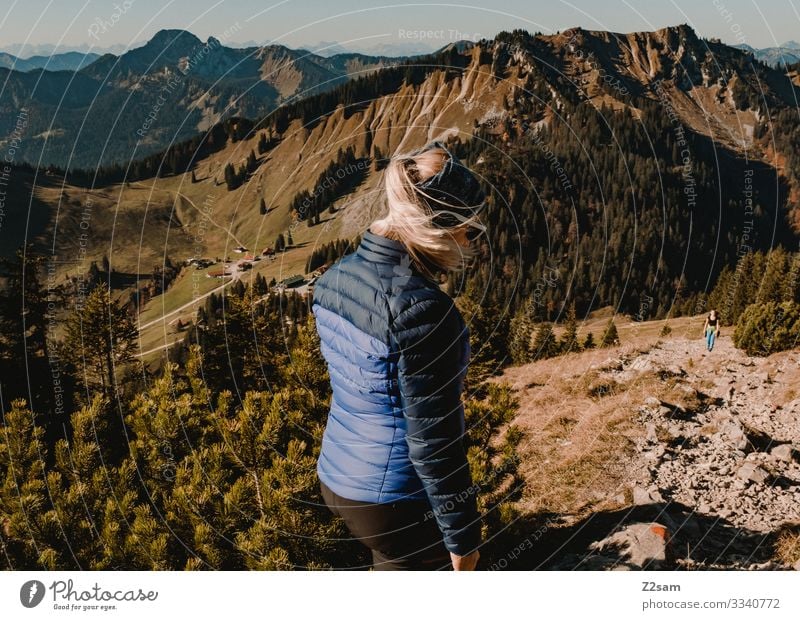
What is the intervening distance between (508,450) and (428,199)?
4739 mm

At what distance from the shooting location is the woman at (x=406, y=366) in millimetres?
3100

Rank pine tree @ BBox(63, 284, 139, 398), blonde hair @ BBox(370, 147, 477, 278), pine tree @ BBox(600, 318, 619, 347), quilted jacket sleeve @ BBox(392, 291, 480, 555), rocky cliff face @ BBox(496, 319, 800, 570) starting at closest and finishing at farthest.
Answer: quilted jacket sleeve @ BBox(392, 291, 480, 555), blonde hair @ BBox(370, 147, 477, 278), rocky cliff face @ BBox(496, 319, 800, 570), pine tree @ BBox(63, 284, 139, 398), pine tree @ BBox(600, 318, 619, 347)

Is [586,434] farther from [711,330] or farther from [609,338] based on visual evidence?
[609,338]

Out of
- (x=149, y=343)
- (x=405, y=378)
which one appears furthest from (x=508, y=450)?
(x=149, y=343)

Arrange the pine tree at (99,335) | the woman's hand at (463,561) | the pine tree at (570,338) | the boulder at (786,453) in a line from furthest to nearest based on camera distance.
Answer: the pine tree at (570,338) < the pine tree at (99,335) < the boulder at (786,453) < the woman's hand at (463,561)

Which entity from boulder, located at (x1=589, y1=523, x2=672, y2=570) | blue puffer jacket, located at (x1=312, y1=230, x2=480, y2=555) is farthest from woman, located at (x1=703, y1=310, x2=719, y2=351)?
blue puffer jacket, located at (x1=312, y1=230, x2=480, y2=555)

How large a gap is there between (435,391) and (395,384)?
304mm

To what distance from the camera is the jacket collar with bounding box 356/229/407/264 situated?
10.7ft

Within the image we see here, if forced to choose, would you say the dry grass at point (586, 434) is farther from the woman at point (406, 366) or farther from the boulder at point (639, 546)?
the woman at point (406, 366)

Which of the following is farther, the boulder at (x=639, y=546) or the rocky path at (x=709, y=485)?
the rocky path at (x=709, y=485)

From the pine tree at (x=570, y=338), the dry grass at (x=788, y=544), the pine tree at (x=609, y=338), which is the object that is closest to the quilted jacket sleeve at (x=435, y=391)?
the dry grass at (x=788, y=544)

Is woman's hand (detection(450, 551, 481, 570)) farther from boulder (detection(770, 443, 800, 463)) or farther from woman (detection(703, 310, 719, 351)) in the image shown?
woman (detection(703, 310, 719, 351))
